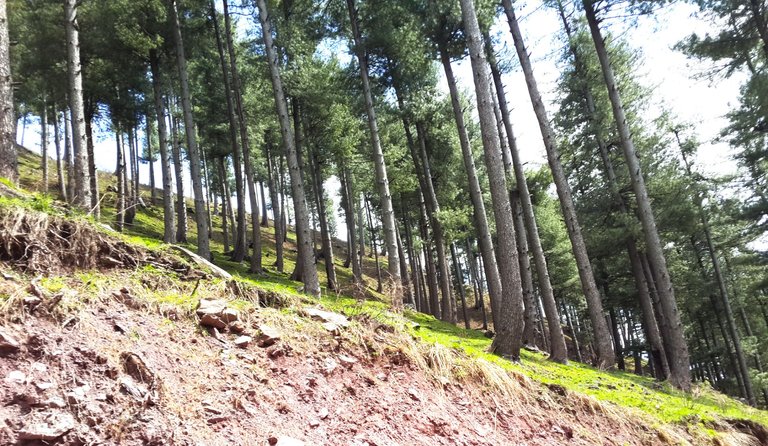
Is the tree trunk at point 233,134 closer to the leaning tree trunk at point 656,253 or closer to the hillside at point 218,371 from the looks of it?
the hillside at point 218,371

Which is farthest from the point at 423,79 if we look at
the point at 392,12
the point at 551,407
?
the point at 551,407

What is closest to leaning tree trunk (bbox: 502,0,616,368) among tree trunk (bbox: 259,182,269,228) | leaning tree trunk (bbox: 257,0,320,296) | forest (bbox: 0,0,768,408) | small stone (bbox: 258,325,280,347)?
forest (bbox: 0,0,768,408)

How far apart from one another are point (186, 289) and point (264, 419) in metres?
1.78

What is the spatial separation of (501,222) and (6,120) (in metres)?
7.42

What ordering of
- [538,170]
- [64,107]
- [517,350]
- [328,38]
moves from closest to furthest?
[517,350], [538,170], [328,38], [64,107]

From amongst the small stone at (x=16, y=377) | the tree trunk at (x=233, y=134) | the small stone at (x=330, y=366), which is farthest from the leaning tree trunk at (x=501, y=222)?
the tree trunk at (x=233, y=134)

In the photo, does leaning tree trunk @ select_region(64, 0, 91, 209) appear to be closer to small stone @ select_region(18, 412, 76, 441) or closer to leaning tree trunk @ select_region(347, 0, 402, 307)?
leaning tree trunk @ select_region(347, 0, 402, 307)

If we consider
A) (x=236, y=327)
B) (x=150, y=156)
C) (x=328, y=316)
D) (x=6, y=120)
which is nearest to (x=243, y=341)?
(x=236, y=327)

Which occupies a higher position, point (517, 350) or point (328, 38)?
point (328, 38)

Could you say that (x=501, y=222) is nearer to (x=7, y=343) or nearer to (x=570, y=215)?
(x=570, y=215)

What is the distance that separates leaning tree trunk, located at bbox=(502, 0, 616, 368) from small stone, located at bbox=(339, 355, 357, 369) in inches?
321

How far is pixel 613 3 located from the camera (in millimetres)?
11109

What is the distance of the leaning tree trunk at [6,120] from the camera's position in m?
5.43

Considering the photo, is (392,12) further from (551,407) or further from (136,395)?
(136,395)
